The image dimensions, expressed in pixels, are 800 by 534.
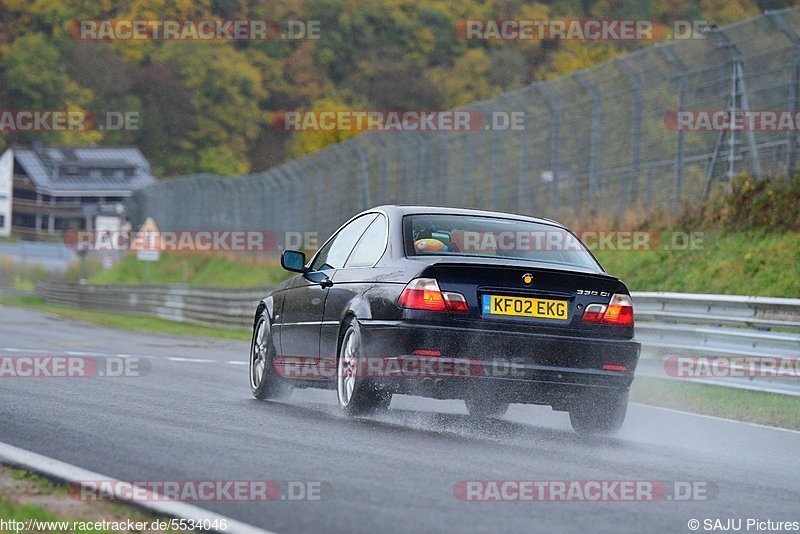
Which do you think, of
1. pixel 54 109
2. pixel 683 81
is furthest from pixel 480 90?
pixel 683 81

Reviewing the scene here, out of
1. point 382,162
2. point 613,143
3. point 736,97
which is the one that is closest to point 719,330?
point 736,97

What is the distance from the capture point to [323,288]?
10312 mm

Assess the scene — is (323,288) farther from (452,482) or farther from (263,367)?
(452,482)

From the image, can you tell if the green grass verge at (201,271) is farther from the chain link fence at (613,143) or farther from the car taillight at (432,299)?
the car taillight at (432,299)

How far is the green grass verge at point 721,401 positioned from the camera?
1182cm

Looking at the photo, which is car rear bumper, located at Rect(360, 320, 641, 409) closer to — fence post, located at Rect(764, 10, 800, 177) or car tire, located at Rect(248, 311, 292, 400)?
car tire, located at Rect(248, 311, 292, 400)

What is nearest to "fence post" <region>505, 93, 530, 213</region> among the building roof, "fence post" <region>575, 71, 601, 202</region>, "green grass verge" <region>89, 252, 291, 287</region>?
"fence post" <region>575, 71, 601, 202</region>

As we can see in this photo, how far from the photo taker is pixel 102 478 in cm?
628

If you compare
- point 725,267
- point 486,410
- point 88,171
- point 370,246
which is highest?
point 88,171

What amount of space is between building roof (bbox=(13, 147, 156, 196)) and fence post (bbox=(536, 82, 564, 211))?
112537 millimetres

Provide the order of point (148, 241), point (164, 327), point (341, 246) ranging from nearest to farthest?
point (341, 246) → point (164, 327) → point (148, 241)

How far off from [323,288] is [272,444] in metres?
2.72

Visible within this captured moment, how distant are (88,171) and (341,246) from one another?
12807 cm

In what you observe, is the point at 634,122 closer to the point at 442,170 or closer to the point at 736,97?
the point at 736,97
